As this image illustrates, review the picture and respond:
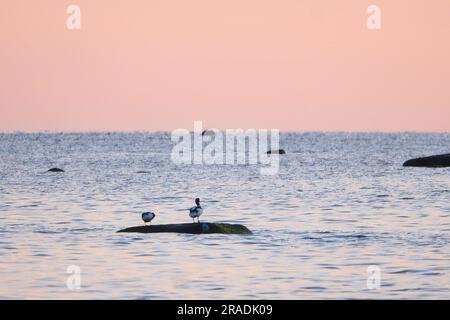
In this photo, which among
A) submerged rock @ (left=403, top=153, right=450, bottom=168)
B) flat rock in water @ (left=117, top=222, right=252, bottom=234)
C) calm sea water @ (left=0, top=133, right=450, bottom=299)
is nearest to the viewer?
calm sea water @ (left=0, top=133, right=450, bottom=299)

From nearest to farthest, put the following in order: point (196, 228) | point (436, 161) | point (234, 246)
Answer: point (234, 246) < point (196, 228) < point (436, 161)

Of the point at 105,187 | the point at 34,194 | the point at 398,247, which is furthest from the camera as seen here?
the point at 105,187

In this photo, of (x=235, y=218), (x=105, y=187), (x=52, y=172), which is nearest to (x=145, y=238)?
(x=235, y=218)

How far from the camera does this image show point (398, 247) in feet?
109

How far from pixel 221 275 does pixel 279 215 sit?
1959cm

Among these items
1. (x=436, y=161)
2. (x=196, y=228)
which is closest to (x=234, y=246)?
(x=196, y=228)

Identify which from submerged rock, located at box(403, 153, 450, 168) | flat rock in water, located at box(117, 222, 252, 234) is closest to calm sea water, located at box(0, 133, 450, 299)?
flat rock in water, located at box(117, 222, 252, 234)

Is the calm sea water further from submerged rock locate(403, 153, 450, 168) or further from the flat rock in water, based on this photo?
submerged rock locate(403, 153, 450, 168)

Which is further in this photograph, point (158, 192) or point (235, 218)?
point (158, 192)

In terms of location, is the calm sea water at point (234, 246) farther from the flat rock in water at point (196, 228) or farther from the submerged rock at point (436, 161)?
the submerged rock at point (436, 161)

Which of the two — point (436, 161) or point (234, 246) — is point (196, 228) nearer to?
point (234, 246)
